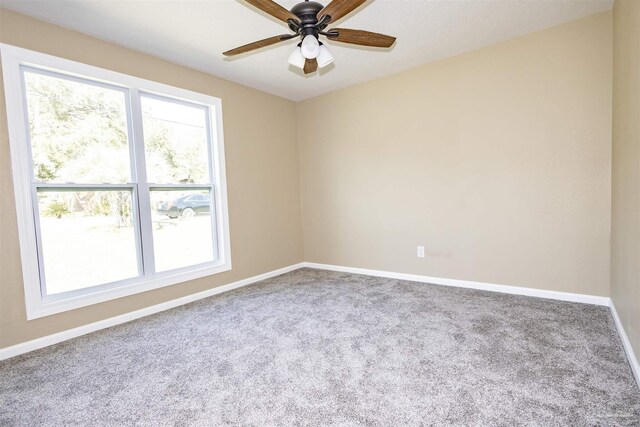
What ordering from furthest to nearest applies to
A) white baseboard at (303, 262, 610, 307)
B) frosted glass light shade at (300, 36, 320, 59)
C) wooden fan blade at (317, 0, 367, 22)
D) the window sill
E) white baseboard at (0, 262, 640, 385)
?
white baseboard at (303, 262, 610, 307)
the window sill
white baseboard at (0, 262, 640, 385)
frosted glass light shade at (300, 36, 320, 59)
wooden fan blade at (317, 0, 367, 22)

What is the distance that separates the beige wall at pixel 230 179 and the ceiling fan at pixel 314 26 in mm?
1385

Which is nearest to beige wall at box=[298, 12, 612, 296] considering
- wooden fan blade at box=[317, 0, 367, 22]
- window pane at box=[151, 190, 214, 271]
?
window pane at box=[151, 190, 214, 271]

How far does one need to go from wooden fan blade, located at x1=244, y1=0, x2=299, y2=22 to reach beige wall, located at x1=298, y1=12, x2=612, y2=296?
2251 millimetres

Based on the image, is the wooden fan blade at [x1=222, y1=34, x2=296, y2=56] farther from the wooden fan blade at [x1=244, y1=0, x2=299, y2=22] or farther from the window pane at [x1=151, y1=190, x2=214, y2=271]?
the window pane at [x1=151, y1=190, x2=214, y2=271]

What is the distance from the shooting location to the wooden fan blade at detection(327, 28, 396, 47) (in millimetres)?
1958

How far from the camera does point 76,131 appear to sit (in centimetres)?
262

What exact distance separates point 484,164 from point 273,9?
102 inches

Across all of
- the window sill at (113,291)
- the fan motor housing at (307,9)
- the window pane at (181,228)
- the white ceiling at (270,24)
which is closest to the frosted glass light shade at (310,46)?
the fan motor housing at (307,9)

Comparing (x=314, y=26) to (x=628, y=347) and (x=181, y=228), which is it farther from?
(x=628, y=347)

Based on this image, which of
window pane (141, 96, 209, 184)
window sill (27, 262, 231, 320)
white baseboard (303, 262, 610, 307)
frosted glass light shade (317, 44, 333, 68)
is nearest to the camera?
frosted glass light shade (317, 44, 333, 68)

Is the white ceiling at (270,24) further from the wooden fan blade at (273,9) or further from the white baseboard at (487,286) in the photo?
the white baseboard at (487,286)

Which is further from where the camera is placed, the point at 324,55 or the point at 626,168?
the point at 324,55

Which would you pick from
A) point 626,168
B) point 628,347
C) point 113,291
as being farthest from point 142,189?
point 628,347

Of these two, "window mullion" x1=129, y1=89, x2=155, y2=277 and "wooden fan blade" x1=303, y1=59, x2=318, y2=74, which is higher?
"wooden fan blade" x1=303, y1=59, x2=318, y2=74
